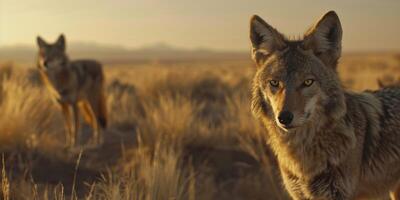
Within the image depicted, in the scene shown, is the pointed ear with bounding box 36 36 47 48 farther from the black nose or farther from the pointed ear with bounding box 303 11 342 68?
the black nose

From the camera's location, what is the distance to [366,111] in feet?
12.9

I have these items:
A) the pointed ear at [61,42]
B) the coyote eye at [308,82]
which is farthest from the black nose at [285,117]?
the pointed ear at [61,42]

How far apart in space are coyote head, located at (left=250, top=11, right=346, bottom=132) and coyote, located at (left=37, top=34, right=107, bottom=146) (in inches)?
210

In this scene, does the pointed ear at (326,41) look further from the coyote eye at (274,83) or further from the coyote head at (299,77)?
the coyote eye at (274,83)

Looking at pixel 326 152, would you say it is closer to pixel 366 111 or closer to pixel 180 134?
pixel 366 111

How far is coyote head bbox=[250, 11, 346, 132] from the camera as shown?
3.42 meters

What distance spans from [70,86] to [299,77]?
20.5 feet

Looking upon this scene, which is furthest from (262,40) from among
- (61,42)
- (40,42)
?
(40,42)

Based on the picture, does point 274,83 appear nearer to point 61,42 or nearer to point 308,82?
point 308,82

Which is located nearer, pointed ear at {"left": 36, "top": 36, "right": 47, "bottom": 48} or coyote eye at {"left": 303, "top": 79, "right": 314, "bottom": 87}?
coyote eye at {"left": 303, "top": 79, "right": 314, "bottom": 87}

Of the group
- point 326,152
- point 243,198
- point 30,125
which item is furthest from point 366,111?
point 30,125

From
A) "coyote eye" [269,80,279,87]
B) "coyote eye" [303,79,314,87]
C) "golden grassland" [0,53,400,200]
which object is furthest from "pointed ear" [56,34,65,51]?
"coyote eye" [303,79,314,87]

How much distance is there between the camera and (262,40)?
159 inches

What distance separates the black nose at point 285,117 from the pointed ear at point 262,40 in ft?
2.44
